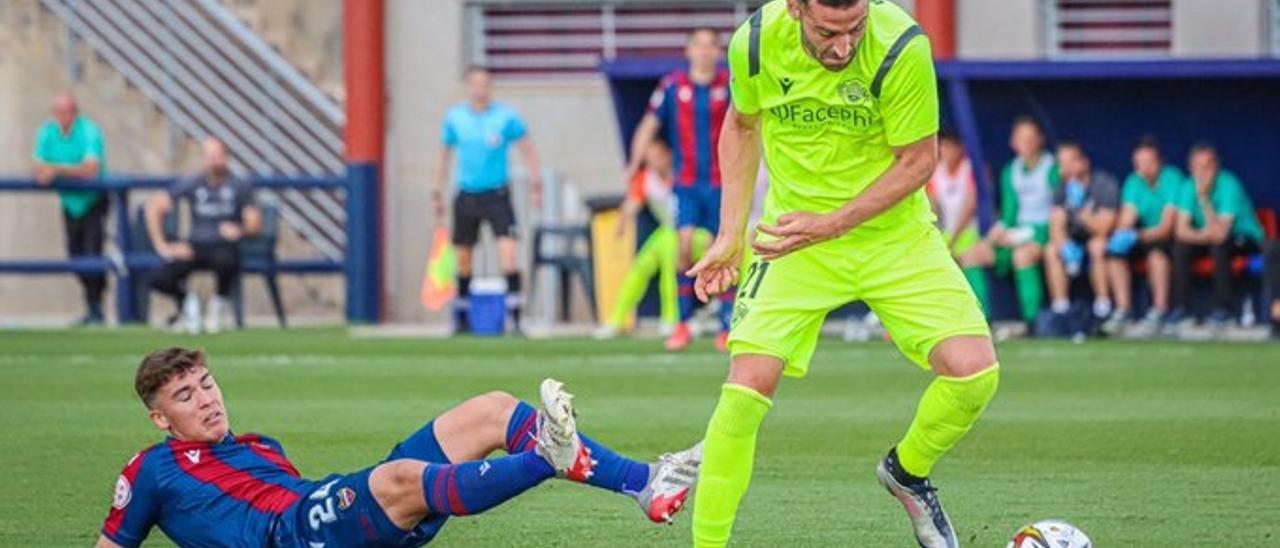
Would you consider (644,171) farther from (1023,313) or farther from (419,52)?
(419,52)

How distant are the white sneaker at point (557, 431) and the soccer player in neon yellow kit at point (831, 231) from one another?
644mm

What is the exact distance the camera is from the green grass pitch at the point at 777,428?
Answer: 9.83 m

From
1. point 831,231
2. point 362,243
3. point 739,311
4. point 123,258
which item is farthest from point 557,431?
point 362,243

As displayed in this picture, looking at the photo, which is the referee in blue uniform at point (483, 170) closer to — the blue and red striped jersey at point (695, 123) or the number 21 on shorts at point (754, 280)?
the blue and red striped jersey at point (695, 123)

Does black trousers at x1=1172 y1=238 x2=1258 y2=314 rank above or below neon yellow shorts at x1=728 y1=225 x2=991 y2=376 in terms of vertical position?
below

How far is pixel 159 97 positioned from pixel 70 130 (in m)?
2.81

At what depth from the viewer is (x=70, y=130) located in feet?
81.3

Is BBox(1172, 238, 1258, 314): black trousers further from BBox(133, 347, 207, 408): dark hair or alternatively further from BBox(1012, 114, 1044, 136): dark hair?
BBox(133, 347, 207, 408): dark hair

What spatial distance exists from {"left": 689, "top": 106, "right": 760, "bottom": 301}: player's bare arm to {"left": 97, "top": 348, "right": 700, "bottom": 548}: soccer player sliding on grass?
0.74 m

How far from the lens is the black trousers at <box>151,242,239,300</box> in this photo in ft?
76.7

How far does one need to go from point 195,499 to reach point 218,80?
65.5ft

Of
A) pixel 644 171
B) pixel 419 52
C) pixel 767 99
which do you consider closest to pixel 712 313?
pixel 644 171

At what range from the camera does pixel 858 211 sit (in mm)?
8594

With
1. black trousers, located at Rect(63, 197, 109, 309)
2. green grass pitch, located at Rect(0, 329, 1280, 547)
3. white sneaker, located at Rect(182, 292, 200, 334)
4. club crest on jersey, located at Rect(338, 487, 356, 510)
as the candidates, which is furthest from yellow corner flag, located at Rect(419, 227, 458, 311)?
club crest on jersey, located at Rect(338, 487, 356, 510)
